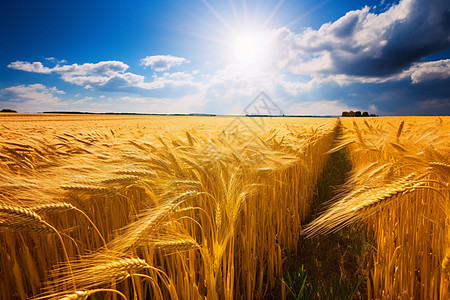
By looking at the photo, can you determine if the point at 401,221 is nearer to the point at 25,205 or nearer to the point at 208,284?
the point at 208,284

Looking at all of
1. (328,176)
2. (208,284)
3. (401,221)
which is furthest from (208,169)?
(328,176)

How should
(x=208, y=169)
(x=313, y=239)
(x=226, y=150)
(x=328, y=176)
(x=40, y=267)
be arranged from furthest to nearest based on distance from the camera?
(x=328, y=176)
(x=313, y=239)
(x=226, y=150)
(x=208, y=169)
(x=40, y=267)

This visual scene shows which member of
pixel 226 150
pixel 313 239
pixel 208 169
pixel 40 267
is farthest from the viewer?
pixel 313 239

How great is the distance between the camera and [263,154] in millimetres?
2174

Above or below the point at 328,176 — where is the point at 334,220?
above

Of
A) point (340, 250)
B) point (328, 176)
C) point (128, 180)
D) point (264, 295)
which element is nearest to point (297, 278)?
point (264, 295)

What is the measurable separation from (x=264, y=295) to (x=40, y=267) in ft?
4.84

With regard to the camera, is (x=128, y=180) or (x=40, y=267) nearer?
(x=128, y=180)

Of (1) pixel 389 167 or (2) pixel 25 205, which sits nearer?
(2) pixel 25 205

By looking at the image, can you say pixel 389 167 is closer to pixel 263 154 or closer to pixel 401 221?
pixel 401 221

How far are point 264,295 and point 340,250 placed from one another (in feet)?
3.29

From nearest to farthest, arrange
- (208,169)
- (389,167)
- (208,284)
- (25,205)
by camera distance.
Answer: (208,284)
(25,205)
(389,167)
(208,169)

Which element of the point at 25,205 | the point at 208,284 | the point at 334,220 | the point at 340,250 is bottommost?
the point at 340,250

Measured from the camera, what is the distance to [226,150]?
2.08m
